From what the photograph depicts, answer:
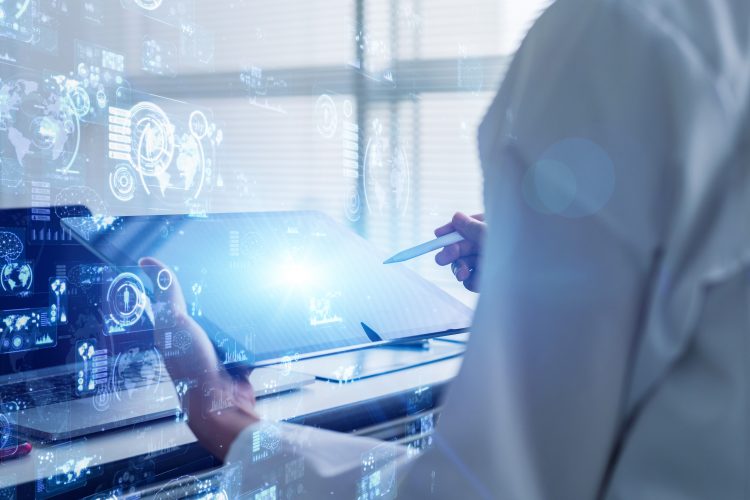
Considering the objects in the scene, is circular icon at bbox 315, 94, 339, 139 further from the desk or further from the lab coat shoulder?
the lab coat shoulder

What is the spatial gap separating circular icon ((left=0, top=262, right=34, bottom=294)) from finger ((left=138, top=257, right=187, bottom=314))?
112 millimetres

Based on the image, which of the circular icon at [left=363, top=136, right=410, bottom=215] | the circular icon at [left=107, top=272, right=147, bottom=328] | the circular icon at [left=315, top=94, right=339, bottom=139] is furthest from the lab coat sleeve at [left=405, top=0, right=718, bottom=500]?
the circular icon at [left=363, top=136, right=410, bottom=215]

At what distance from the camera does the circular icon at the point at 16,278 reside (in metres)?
0.51

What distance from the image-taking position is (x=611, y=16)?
0.37 meters

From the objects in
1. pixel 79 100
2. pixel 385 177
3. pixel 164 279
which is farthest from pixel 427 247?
pixel 79 100

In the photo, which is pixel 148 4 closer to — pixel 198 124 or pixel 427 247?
pixel 198 124

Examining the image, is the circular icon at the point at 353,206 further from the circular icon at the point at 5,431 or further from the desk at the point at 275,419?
the circular icon at the point at 5,431

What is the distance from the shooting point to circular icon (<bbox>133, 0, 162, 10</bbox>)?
0.63 m

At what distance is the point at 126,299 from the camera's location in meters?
0.59

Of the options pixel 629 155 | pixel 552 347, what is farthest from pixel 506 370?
pixel 629 155

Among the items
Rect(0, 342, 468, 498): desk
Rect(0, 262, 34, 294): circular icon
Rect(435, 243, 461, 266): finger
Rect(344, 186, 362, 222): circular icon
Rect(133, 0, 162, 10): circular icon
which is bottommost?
Rect(0, 342, 468, 498): desk

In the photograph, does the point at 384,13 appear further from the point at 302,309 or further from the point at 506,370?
the point at 506,370

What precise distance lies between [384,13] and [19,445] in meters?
0.87

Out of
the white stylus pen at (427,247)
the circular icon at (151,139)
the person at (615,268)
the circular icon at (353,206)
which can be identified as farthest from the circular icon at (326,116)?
the person at (615,268)
